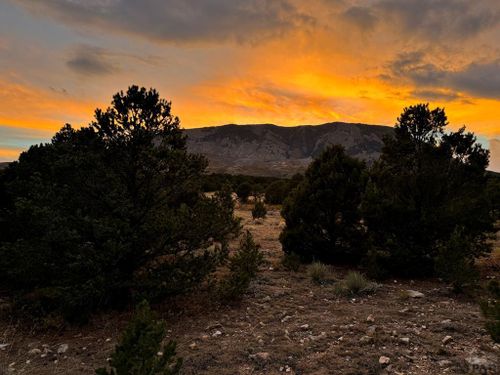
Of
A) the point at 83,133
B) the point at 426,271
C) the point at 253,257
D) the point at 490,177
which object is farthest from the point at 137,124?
the point at 490,177

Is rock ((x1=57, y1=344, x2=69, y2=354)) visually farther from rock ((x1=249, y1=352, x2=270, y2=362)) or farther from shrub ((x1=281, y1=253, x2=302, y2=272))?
shrub ((x1=281, y1=253, x2=302, y2=272))

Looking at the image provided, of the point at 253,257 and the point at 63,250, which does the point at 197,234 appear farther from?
the point at 63,250

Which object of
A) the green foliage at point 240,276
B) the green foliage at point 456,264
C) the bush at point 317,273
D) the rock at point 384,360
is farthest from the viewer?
the bush at point 317,273

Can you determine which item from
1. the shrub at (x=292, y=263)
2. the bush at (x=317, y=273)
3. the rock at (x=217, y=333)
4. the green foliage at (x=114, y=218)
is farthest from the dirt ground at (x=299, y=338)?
the shrub at (x=292, y=263)

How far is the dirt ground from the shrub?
2.54m

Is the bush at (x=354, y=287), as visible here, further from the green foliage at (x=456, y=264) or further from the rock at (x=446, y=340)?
the rock at (x=446, y=340)

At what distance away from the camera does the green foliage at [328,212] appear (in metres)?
→ 12.9

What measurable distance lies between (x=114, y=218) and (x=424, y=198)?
9.32m

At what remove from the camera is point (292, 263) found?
12500 mm

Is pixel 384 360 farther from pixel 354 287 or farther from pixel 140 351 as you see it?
pixel 354 287

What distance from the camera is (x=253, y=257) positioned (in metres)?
10.0

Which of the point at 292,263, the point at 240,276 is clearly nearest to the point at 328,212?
the point at 292,263

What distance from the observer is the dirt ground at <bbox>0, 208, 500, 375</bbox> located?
593 centimetres

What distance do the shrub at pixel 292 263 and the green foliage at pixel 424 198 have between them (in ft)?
8.00
